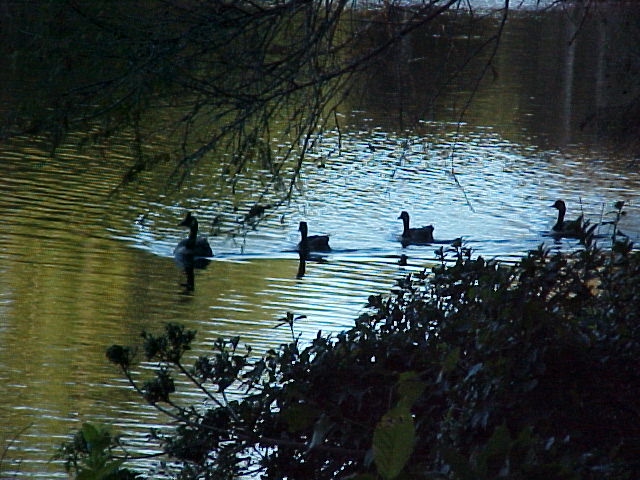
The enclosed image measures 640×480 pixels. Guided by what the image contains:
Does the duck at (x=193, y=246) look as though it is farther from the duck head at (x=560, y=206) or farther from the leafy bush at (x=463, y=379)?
the leafy bush at (x=463, y=379)

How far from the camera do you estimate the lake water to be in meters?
8.07

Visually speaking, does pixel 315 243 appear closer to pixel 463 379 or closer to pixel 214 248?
pixel 214 248

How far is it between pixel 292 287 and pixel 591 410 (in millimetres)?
8958

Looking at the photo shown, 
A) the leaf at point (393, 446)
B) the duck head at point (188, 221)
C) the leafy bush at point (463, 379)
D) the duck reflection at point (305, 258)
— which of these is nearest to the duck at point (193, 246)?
the duck head at point (188, 221)

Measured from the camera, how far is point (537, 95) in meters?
28.5

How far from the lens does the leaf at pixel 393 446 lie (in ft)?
7.11

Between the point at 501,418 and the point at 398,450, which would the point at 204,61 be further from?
the point at 398,450

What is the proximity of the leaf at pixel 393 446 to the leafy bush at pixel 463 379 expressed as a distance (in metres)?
0.53

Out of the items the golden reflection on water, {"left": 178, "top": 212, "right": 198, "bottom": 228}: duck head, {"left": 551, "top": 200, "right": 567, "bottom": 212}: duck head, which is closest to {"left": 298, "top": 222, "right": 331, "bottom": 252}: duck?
the golden reflection on water

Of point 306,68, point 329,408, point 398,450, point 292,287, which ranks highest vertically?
point 306,68

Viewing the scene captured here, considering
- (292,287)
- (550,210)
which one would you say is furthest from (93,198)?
(550,210)

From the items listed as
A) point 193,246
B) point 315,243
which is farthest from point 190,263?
point 315,243

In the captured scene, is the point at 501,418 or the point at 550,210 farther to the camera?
the point at 550,210

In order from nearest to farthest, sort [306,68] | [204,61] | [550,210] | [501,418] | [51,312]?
1. [501,418]
2. [204,61]
3. [306,68]
4. [51,312]
5. [550,210]
